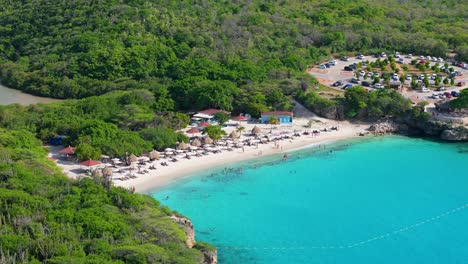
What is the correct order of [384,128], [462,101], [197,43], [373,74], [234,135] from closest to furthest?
[234,135]
[462,101]
[384,128]
[373,74]
[197,43]

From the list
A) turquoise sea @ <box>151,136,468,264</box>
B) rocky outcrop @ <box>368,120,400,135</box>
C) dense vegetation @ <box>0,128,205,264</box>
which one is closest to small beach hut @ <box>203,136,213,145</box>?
turquoise sea @ <box>151,136,468,264</box>

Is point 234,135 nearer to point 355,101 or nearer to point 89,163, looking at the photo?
point 355,101

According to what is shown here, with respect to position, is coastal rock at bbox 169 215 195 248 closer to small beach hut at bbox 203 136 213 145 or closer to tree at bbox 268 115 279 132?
small beach hut at bbox 203 136 213 145

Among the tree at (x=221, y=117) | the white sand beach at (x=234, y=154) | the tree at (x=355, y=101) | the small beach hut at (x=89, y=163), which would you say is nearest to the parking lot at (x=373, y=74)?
the tree at (x=355, y=101)

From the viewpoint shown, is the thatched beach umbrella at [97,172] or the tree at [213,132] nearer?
the thatched beach umbrella at [97,172]

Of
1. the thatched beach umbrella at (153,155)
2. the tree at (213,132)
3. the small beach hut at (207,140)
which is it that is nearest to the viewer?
the thatched beach umbrella at (153,155)

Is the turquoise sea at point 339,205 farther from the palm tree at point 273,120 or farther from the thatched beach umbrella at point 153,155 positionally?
the palm tree at point 273,120

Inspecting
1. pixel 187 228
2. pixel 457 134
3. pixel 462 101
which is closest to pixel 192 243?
pixel 187 228
